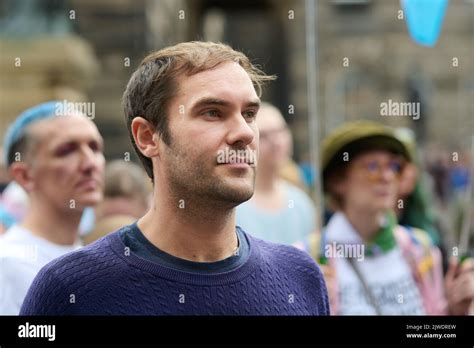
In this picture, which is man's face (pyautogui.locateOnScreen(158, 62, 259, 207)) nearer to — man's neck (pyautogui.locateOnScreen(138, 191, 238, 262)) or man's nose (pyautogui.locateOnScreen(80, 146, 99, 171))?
man's neck (pyautogui.locateOnScreen(138, 191, 238, 262))

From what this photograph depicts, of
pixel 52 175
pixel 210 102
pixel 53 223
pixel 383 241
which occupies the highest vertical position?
pixel 210 102

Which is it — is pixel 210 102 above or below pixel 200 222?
above

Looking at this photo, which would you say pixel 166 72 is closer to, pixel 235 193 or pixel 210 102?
pixel 210 102

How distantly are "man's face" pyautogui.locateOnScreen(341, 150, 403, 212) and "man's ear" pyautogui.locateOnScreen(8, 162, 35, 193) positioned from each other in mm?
960

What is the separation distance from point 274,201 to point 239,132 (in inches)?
69.2

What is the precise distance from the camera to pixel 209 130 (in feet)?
7.47

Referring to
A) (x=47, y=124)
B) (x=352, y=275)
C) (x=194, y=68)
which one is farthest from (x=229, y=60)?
(x=352, y=275)

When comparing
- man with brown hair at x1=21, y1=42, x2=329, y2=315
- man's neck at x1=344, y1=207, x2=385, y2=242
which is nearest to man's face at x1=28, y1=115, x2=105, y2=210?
man with brown hair at x1=21, y1=42, x2=329, y2=315

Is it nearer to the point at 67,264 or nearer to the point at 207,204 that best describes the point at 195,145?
the point at 207,204

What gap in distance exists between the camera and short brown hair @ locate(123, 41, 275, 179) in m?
2.29

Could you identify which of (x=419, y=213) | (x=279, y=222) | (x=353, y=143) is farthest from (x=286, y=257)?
(x=419, y=213)

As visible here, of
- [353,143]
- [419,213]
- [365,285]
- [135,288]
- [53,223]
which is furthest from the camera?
[419,213]

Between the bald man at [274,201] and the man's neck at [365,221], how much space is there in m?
0.23

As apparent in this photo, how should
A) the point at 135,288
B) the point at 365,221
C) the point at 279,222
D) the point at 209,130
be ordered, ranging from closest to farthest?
the point at 135,288
the point at 209,130
the point at 365,221
the point at 279,222
